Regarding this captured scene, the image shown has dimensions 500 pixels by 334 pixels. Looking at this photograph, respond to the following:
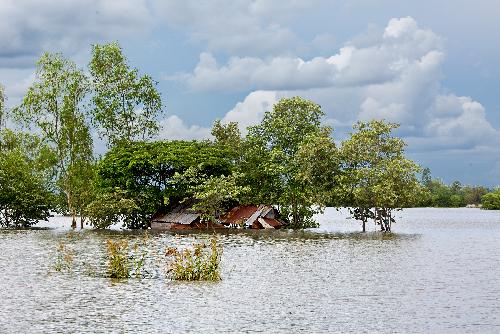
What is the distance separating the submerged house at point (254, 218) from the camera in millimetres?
86988

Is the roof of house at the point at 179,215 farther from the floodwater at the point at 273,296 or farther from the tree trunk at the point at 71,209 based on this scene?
the floodwater at the point at 273,296

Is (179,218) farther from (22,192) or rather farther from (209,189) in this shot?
(22,192)

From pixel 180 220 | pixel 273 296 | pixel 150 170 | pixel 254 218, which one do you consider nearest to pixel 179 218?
pixel 180 220

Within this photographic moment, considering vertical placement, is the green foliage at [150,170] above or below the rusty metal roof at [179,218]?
above

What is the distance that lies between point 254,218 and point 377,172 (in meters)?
17.6

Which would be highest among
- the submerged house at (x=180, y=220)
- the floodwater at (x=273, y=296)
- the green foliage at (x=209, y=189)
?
the green foliage at (x=209, y=189)

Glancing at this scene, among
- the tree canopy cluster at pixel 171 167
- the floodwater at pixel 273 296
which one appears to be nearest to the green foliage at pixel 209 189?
the tree canopy cluster at pixel 171 167

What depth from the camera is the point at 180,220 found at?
8581 centimetres

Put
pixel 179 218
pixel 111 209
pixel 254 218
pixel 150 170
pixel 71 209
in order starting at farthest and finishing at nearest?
pixel 71 209, pixel 150 170, pixel 254 218, pixel 179 218, pixel 111 209

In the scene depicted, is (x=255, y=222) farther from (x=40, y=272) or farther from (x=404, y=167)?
(x=40, y=272)

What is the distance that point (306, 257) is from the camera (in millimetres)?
Result: 48344

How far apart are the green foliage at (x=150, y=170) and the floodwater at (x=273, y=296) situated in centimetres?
3452

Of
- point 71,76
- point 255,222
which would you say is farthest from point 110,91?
point 255,222

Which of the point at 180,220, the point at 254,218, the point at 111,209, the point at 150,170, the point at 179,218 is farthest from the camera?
the point at 150,170
